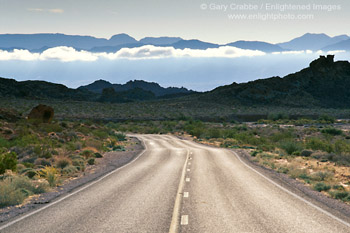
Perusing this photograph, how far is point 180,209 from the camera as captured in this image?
948cm

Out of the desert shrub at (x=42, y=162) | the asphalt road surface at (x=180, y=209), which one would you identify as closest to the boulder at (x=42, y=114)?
the desert shrub at (x=42, y=162)

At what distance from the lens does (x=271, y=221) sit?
839cm

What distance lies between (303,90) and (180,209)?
434ft

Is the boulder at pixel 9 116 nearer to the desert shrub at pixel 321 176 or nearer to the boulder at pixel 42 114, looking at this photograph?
the boulder at pixel 42 114

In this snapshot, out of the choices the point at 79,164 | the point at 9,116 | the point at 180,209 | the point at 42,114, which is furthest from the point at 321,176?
the point at 9,116

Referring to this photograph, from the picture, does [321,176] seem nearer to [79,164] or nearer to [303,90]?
[79,164]

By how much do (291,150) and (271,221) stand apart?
65.9ft

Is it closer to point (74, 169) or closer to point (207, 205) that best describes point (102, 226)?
point (207, 205)

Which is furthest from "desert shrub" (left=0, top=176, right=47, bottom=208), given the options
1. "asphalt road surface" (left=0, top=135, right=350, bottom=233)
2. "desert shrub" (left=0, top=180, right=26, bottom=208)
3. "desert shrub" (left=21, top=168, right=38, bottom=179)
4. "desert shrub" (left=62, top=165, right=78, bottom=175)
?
"desert shrub" (left=62, top=165, right=78, bottom=175)

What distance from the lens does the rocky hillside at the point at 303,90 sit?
125 metres

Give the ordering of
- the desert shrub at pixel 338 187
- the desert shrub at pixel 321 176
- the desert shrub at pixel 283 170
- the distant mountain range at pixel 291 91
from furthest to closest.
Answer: the distant mountain range at pixel 291 91 < the desert shrub at pixel 283 170 < the desert shrub at pixel 321 176 < the desert shrub at pixel 338 187

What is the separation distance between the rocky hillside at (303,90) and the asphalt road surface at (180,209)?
11462cm

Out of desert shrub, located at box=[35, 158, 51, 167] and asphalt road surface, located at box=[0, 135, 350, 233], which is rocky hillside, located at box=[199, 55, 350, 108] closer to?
desert shrub, located at box=[35, 158, 51, 167]

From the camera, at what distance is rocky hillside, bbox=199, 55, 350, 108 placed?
411 ft
